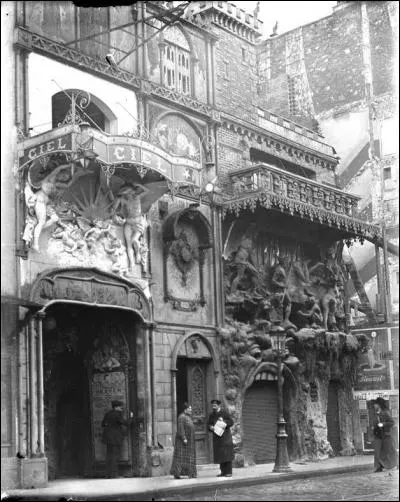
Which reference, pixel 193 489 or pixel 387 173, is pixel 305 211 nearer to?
pixel 387 173

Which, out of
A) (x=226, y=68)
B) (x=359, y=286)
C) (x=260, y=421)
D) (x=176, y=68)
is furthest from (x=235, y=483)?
(x=359, y=286)

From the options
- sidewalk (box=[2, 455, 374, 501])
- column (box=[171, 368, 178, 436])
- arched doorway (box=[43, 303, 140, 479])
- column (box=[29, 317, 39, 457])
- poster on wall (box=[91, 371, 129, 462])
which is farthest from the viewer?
column (box=[171, 368, 178, 436])

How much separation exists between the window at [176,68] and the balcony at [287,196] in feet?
9.78

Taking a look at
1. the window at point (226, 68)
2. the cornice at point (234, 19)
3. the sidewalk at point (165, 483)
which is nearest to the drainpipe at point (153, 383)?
the sidewalk at point (165, 483)

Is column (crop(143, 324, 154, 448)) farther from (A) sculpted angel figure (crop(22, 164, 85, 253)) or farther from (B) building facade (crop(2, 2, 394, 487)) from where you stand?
(A) sculpted angel figure (crop(22, 164, 85, 253))

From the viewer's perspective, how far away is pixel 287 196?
2798 centimetres

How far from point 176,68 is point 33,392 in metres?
11.1

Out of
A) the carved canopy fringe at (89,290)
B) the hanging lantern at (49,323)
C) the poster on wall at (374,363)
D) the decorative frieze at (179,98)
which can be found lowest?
the poster on wall at (374,363)

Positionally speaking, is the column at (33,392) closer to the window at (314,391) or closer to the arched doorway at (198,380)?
the arched doorway at (198,380)

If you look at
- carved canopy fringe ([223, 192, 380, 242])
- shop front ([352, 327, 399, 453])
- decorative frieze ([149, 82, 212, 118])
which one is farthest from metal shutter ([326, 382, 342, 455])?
decorative frieze ([149, 82, 212, 118])

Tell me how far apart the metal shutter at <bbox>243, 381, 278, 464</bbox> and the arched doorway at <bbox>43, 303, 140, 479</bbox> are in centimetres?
492

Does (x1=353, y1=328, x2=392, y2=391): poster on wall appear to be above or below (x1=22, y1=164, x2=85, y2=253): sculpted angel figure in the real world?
below

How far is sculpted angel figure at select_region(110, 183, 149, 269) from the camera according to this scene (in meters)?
23.3

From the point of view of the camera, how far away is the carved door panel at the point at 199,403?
25469 millimetres
